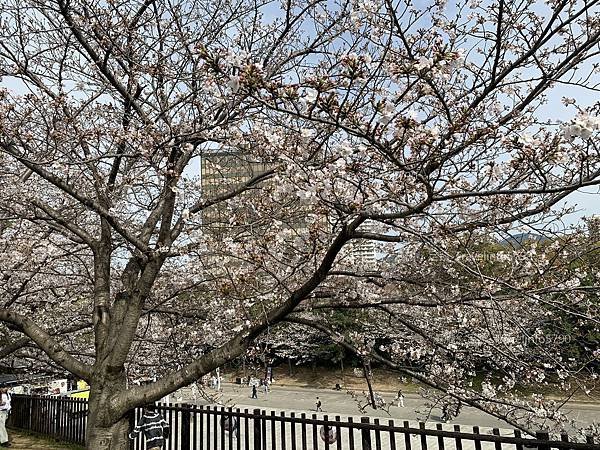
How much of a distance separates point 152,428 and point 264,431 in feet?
6.59

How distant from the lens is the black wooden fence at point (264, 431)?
4.01m

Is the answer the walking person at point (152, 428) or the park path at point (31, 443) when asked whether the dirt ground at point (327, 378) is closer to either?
the park path at point (31, 443)

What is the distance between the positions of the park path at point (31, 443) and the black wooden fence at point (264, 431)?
212mm

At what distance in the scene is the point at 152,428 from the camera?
21.6 ft

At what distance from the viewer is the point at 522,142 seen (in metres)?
2.34

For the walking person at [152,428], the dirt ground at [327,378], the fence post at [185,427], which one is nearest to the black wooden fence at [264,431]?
the fence post at [185,427]

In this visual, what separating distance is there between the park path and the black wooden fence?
0.21m

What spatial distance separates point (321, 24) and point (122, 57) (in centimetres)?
219

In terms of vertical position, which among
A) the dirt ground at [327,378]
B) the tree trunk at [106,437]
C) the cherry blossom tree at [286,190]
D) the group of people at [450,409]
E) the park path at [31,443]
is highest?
the cherry blossom tree at [286,190]

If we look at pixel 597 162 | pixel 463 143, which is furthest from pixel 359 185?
pixel 597 162

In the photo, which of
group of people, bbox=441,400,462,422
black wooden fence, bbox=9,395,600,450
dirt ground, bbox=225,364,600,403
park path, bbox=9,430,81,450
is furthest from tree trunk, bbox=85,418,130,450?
dirt ground, bbox=225,364,600,403

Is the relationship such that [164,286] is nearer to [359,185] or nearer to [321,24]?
[321,24]

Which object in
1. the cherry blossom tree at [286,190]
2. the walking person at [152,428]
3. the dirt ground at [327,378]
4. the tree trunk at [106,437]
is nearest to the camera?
the cherry blossom tree at [286,190]

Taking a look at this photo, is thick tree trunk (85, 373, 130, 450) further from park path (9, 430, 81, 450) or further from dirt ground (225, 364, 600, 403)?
dirt ground (225, 364, 600, 403)
